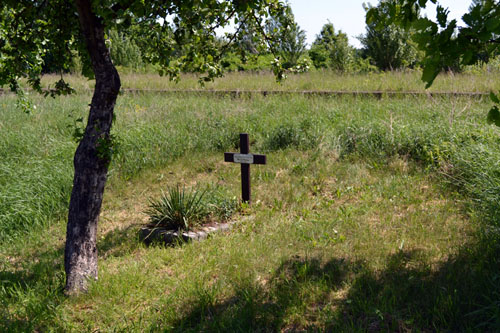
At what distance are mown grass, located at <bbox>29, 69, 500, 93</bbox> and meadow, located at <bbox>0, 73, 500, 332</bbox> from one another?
85 centimetres

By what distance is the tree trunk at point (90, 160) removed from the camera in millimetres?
4277

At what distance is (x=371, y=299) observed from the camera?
3.80m

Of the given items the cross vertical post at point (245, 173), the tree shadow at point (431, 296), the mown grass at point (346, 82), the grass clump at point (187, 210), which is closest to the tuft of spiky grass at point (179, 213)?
the grass clump at point (187, 210)

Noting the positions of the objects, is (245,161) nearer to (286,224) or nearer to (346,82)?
(286,224)

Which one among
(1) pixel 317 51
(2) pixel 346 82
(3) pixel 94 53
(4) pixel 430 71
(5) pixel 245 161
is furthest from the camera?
(1) pixel 317 51

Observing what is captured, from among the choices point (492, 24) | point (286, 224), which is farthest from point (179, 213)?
point (492, 24)

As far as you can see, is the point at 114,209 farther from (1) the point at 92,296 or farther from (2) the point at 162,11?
(2) the point at 162,11

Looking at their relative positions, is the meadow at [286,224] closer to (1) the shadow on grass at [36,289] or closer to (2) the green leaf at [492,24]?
(1) the shadow on grass at [36,289]

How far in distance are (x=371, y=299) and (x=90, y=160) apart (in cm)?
270

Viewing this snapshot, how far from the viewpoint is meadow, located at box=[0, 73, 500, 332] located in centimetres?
386

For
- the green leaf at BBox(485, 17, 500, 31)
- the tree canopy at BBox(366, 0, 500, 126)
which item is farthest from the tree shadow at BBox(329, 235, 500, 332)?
the green leaf at BBox(485, 17, 500, 31)

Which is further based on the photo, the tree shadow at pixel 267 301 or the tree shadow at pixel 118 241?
the tree shadow at pixel 118 241

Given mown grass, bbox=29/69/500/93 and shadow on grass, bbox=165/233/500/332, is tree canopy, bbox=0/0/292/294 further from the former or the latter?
mown grass, bbox=29/69/500/93

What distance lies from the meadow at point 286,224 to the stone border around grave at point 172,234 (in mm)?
136
